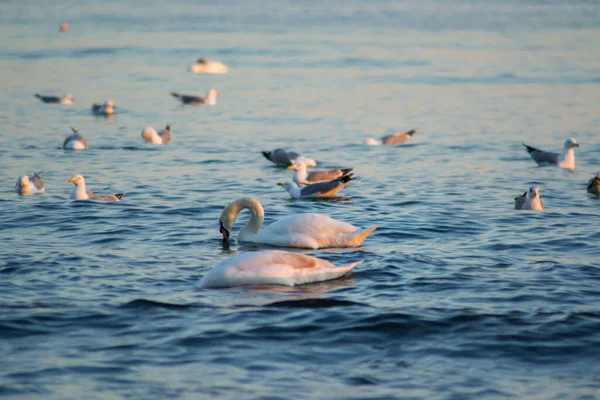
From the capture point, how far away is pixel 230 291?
1085 cm

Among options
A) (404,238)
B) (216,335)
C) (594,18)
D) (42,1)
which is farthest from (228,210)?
(42,1)

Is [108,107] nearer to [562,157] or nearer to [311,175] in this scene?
[311,175]

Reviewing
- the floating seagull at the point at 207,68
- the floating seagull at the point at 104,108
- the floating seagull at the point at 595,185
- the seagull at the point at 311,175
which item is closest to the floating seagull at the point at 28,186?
the seagull at the point at 311,175

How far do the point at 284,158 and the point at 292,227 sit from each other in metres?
7.42

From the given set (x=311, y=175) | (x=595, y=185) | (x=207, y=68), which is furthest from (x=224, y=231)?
(x=207, y=68)

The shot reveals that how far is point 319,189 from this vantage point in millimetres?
17812

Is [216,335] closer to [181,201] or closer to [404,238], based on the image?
[404,238]

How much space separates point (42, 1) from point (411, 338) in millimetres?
74225

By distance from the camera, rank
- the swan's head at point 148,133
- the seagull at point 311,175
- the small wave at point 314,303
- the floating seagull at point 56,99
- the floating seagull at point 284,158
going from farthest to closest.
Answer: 1. the floating seagull at point 56,99
2. the swan's head at point 148,133
3. the floating seagull at point 284,158
4. the seagull at point 311,175
5. the small wave at point 314,303

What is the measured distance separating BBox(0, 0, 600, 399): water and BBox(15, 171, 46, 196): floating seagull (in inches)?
17.3

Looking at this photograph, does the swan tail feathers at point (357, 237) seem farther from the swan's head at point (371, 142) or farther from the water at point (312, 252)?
the swan's head at point (371, 142)

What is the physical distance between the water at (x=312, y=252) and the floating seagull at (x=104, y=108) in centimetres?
42

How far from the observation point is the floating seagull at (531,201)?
1583 centimetres

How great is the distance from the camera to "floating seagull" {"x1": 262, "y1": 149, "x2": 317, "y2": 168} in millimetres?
20781
